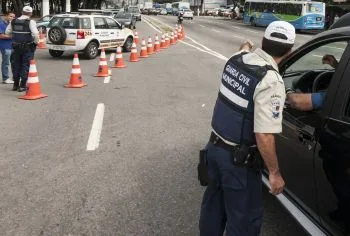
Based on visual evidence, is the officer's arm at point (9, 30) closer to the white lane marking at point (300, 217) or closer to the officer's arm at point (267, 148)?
the white lane marking at point (300, 217)

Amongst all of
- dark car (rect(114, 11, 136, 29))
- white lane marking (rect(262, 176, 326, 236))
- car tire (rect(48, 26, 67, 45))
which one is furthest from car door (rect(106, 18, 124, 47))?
dark car (rect(114, 11, 136, 29))

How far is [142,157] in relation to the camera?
231 inches

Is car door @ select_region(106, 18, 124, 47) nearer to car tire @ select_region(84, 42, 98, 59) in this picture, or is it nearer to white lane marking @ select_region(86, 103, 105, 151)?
car tire @ select_region(84, 42, 98, 59)

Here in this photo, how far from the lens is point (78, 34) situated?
1631 cm

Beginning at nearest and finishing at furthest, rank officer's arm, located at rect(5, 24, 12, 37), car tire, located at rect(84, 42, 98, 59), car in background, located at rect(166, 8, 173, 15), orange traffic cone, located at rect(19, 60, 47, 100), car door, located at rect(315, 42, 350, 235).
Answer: car door, located at rect(315, 42, 350, 235)
orange traffic cone, located at rect(19, 60, 47, 100)
officer's arm, located at rect(5, 24, 12, 37)
car tire, located at rect(84, 42, 98, 59)
car in background, located at rect(166, 8, 173, 15)

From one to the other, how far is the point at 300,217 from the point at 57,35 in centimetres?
1453

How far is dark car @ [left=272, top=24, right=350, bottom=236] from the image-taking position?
9.16 feet

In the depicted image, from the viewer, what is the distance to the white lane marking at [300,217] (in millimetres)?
3029

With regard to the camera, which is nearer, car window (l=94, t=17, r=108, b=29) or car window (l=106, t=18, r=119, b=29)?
car window (l=94, t=17, r=108, b=29)

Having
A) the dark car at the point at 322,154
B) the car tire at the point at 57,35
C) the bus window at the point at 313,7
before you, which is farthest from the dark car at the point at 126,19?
the dark car at the point at 322,154

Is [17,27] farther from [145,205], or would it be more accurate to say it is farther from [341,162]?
[341,162]

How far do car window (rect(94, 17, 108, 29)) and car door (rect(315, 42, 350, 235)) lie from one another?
49.8 feet

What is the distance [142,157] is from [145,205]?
1522mm

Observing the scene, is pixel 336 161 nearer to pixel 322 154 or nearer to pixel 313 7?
pixel 322 154
